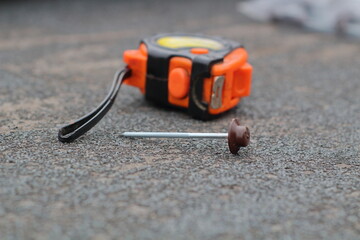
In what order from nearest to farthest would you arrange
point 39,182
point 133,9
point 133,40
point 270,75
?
point 39,182 < point 270,75 < point 133,40 < point 133,9

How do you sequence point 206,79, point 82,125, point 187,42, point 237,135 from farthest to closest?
1. point 187,42
2. point 206,79
3. point 82,125
4. point 237,135

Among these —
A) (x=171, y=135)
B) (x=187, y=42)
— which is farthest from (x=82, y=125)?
(x=187, y=42)

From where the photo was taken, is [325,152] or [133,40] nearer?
[325,152]

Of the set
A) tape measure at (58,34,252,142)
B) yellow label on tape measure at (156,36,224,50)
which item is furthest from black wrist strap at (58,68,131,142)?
yellow label on tape measure at (156,36,224,50)

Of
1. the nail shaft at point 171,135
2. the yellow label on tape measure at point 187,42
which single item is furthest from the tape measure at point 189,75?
the nail shaft at point 171,135

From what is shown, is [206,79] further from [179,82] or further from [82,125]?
[82,125]

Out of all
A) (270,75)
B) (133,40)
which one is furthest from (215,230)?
(133,40)

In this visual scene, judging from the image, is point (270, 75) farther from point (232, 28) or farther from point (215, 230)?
point (215, 230)

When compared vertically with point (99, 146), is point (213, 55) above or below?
above
